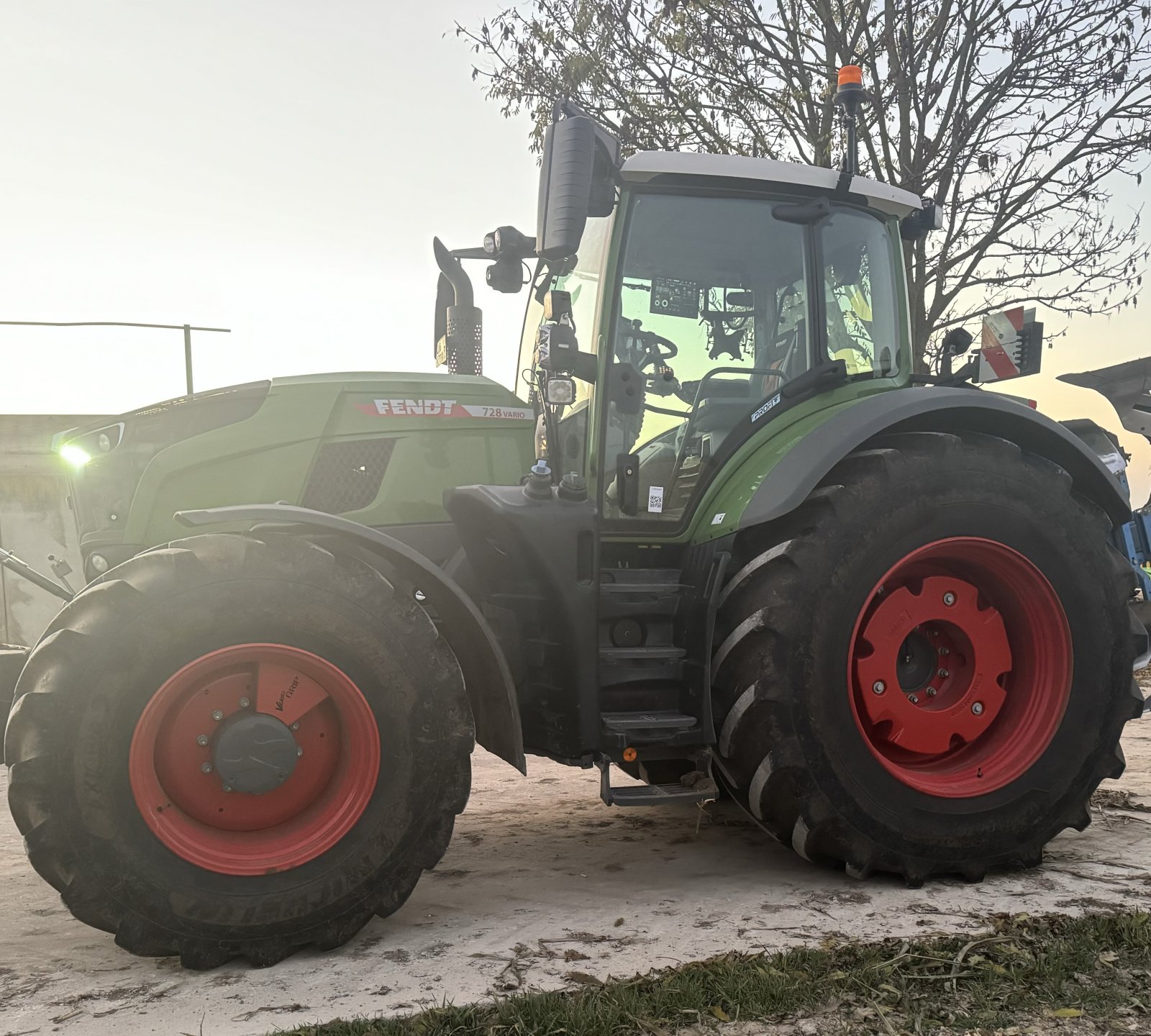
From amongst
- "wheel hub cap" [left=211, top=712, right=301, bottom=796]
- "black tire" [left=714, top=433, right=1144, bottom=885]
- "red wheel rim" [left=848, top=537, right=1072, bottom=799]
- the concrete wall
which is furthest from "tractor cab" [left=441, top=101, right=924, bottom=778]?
the concrete wall

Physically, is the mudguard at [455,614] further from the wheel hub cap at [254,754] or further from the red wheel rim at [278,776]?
the wheel hub cap at [254,754]

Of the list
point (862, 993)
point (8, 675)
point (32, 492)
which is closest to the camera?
point (862, 993)

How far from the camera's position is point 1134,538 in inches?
225

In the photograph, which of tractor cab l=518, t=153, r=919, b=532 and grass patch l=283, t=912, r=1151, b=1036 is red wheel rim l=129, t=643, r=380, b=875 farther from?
tractor cab l=518, t=153, r=919, b=532

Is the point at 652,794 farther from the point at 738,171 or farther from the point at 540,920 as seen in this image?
the point at 738,171

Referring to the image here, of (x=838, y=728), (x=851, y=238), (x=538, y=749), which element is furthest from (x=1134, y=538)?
(x=538, y=749)

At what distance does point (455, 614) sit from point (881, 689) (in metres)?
1.57

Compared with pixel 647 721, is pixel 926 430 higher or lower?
higher

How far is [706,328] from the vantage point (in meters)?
4.25

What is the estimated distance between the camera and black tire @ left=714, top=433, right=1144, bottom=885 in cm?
376

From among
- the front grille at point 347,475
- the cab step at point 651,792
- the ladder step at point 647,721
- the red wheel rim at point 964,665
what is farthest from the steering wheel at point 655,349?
the cab step at point 651,792

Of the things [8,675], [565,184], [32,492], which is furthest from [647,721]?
[32,492]

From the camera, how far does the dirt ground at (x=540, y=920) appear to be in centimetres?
300

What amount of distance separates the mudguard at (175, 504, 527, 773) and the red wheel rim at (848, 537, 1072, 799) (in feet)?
4.23
